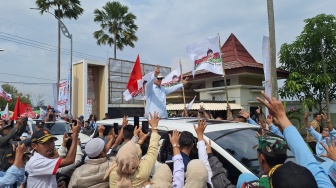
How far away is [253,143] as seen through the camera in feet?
13.3

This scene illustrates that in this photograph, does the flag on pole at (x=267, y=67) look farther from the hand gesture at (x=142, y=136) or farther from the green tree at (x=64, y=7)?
the green tree at (x=64, y=7)

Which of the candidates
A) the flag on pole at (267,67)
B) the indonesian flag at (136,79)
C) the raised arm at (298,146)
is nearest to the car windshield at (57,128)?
the indonesian flag at (136,79)

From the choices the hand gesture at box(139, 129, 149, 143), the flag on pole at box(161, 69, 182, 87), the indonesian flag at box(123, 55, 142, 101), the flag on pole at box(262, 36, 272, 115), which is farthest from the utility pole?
the hand gesture at box(139, 129, 149, 143)

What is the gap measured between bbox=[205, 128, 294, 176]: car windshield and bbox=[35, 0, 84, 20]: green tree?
988 inches

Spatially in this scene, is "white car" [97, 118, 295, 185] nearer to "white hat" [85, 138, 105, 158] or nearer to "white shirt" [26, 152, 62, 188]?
"white hat" [85, 138, 105, 158]

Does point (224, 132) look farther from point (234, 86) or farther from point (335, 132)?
point (234, 86)

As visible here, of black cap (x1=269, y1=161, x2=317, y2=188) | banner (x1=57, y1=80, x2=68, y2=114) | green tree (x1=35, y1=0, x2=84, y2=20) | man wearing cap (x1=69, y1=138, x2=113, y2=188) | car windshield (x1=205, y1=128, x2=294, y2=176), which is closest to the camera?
black cap (x1=269, y1=161, x2=317, y2=188)

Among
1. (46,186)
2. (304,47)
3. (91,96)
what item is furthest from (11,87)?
(46,186)

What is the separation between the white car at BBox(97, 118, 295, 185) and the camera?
348 cm

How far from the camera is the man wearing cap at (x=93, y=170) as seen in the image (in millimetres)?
2954

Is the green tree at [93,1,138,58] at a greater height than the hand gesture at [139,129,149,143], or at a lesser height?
greater

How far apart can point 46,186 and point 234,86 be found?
16046mm

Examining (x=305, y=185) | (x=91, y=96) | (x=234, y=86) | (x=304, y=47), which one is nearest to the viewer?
(x=305, y=185)

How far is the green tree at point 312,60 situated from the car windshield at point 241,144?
12.2 metres
